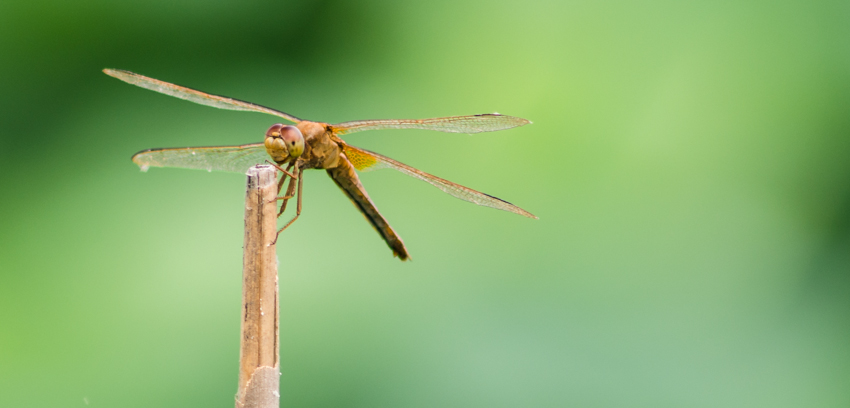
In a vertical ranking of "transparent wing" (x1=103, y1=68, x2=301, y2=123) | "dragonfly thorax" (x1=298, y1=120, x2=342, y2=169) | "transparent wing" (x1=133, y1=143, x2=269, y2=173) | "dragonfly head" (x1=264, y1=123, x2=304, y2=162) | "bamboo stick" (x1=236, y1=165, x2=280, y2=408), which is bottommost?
"bamboo stick" (x1=236, y1=165, x2=280, y2=408)

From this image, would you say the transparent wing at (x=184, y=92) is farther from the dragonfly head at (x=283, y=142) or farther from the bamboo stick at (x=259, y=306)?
the bamboo stick at (x=259, y=306)

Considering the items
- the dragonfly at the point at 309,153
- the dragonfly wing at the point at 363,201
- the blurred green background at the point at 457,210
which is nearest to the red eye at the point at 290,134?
the dragonfly at the point at 309,153

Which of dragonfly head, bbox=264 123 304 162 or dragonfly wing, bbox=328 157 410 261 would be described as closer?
dragonfly head, bbox=264 123 304 162

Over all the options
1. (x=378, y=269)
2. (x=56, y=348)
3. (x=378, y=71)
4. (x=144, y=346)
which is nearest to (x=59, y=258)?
(x=56, y=348)

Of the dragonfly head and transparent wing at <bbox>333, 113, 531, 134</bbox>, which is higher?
transparent wing at <bbox>333, 113, 531, 134</bbox>

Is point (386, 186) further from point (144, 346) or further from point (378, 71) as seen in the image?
point (144, 346)

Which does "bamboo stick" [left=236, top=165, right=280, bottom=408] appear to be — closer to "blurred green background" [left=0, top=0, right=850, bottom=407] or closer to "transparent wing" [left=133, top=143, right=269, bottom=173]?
"transparent wing" [left=133, top=143, right=269, bottom=173]

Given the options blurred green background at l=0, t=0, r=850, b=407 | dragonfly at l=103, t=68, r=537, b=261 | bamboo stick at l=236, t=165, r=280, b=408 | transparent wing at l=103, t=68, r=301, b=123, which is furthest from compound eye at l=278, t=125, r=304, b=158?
blurred green background at l=0, t=0, r=850, b=407

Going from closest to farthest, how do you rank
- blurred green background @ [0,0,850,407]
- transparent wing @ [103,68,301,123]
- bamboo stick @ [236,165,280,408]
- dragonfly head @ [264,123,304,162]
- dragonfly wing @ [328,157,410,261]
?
bamboo stick @ [236,165,280,408] → dragonfly head @ [264,123,304,162] → transparent wing @ [103,68,301,123] → dragonfly wing @ [328,157,410,261] → blurred green background @ [0,0,850,407]
